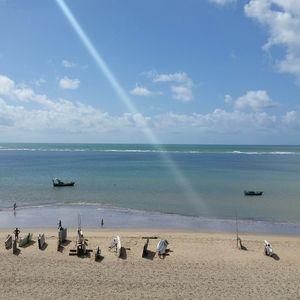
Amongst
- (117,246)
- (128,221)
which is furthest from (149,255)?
(128,221)

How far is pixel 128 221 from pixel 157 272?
1549 cm

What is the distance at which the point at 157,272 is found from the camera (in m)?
21.6

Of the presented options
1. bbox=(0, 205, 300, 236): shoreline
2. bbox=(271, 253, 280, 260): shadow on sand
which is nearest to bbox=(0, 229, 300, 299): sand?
bbox=(271, 253, 280, 260): shadow on sand

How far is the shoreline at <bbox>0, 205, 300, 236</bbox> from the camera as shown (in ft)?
113

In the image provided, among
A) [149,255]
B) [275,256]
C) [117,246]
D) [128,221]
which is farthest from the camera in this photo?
[128,221]

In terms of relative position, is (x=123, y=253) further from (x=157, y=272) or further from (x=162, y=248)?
(x=157, y=272)

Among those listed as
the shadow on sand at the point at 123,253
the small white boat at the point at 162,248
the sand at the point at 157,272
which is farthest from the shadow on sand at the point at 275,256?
the shadow on sand at the point at 123,253

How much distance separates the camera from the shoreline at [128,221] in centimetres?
3441

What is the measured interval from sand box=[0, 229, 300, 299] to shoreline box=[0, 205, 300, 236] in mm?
5691

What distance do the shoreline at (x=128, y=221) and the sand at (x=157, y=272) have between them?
18.7 ft

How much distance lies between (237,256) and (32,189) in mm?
39264

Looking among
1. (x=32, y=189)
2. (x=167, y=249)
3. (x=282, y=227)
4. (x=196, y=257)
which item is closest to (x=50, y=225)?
(x=167, y=249)

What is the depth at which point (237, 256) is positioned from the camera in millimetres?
24875

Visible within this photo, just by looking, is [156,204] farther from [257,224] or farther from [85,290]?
[85,290]
